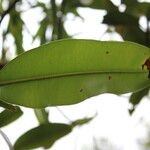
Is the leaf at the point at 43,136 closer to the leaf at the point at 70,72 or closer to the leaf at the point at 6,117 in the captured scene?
the leaf at the point at 6,117

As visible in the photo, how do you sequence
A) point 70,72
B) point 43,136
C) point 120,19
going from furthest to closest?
1. point 120,19
2. point 43,136
3. point 70,72

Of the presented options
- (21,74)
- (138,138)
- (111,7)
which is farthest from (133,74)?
(138,138)

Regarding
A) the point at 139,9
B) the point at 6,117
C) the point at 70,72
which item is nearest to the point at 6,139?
the point at 6,117

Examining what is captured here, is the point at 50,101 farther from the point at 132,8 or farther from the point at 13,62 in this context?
the point at 132,8

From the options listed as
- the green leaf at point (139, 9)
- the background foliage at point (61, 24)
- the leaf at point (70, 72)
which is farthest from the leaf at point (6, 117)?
the green leaf at point (139, 9)

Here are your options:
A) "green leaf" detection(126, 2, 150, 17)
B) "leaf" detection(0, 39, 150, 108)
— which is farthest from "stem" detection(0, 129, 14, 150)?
"green leaf" detection(126, 2, 150, 17)

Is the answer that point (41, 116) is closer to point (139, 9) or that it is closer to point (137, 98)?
point (137, 98)

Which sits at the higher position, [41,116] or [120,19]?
[120,19]
